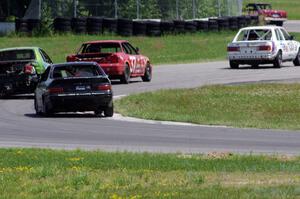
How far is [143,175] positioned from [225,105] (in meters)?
13.2

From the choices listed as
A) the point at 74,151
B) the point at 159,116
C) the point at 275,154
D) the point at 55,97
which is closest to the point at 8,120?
the point at 55,97

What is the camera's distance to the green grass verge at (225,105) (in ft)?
74.1

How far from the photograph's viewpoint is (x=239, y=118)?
2312 cm

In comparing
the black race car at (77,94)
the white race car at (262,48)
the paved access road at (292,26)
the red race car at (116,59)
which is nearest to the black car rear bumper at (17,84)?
the red race car at (116,59)

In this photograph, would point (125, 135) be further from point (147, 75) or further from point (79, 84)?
point (147, 75)

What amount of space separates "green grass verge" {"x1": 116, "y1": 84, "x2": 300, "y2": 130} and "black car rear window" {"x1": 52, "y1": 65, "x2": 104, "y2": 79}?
1.24 metres

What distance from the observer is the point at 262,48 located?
125 ft

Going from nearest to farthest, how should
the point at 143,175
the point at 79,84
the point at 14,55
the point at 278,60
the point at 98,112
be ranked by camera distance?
the point at 143,175
the point at 79,84
the point at 98,112
the point at 14,55
the point at 278,60

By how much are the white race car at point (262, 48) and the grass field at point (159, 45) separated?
7.04m

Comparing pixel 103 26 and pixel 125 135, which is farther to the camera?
pixel 103 26

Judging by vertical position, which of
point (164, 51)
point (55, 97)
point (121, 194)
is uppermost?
point (121, 194)

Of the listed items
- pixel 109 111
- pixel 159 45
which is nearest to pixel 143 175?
pixel 109 111

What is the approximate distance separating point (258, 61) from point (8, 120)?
1826 cm

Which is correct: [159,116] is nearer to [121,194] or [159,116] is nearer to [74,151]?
[74,151]
